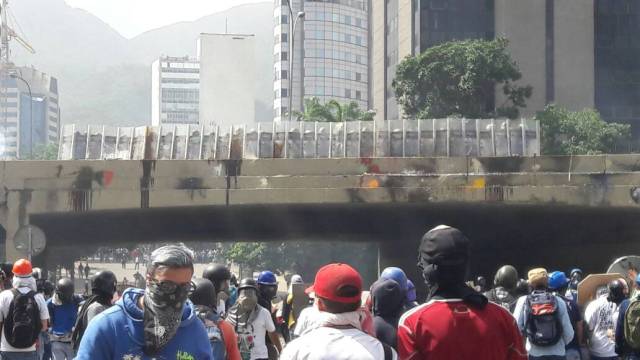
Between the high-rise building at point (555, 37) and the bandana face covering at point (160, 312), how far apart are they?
67.7 metres

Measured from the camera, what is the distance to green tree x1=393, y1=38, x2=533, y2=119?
55062 millimetres

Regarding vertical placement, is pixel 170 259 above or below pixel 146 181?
below

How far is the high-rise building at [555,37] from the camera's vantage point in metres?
70.8

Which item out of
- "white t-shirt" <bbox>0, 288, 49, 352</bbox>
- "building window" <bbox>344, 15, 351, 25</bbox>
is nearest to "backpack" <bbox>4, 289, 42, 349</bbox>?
"white t-shirt" <bbox>0, 288, 49, 352</bbox>

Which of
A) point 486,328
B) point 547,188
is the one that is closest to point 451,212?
point 547,188

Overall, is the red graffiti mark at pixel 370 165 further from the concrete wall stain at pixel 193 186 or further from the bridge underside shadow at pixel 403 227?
the concrete wall stain at pixel 193 186

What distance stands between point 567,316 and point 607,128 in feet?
166

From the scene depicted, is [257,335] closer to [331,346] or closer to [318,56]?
[331,346]

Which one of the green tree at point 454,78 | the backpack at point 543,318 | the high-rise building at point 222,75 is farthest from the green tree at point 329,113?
the high-rise building at point 222,75

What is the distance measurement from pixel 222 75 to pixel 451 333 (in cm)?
19101

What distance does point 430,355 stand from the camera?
14.8ft

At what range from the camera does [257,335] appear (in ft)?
29.5

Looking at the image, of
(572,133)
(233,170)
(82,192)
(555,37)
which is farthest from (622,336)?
(555,37)

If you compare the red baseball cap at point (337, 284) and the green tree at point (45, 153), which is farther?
the green tree at point (45, 153)
